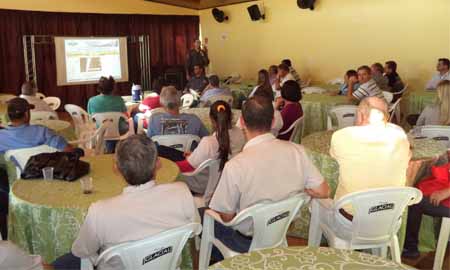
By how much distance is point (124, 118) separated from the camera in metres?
5.86

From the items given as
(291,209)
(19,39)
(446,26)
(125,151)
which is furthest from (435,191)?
(19,39)

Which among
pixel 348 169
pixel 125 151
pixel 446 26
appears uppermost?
pixel 446 26

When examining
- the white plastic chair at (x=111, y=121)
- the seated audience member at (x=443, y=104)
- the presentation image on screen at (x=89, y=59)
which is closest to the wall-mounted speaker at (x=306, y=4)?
the presentation image on screen at (x=89, y=59)

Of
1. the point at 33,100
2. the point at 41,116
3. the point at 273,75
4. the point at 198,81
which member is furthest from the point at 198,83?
the point at 41,116

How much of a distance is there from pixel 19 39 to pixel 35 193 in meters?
9.24

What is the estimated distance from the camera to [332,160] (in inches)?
133

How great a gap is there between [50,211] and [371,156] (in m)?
1.80

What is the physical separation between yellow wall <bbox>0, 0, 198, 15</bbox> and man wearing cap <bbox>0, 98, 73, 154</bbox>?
8082 millimetres

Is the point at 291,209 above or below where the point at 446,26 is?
below

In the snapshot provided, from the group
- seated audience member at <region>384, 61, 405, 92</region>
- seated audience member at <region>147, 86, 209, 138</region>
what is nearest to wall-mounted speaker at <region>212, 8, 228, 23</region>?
seated audience member at <region>384, 61, 405, 92</region>

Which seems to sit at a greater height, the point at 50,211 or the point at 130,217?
the point at 130,217

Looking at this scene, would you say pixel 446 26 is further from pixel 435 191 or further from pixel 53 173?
pixel 53 173

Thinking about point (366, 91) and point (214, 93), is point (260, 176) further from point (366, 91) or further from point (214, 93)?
point (214, 93)

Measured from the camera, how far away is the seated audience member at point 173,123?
439 cm
